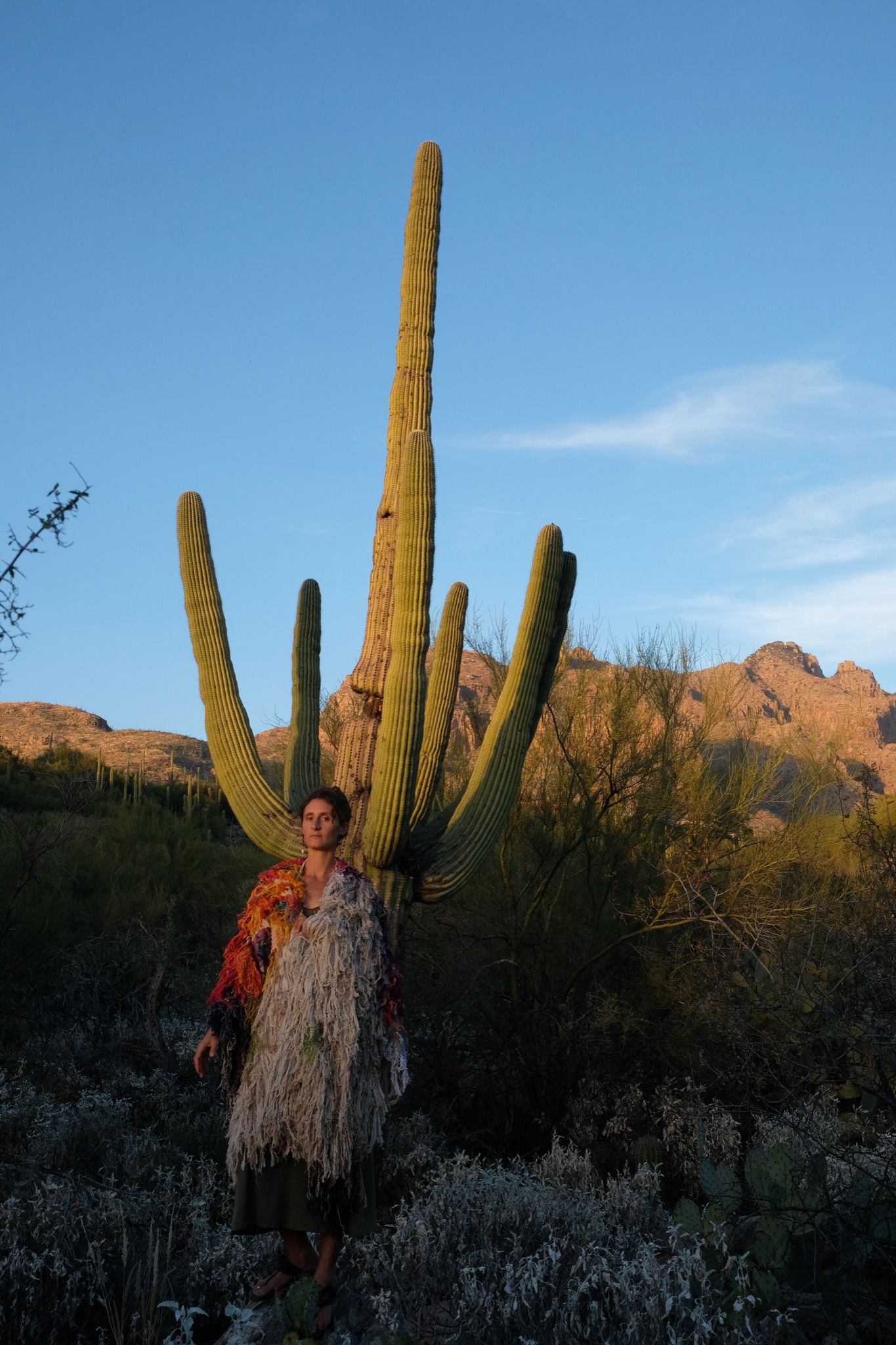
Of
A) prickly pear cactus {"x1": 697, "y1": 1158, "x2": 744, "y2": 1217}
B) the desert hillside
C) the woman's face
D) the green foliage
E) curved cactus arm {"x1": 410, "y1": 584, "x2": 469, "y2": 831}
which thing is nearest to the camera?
the green foliage

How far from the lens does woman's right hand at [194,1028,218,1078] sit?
151 inches

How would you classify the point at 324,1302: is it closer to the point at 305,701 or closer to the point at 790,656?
the point at 305,701

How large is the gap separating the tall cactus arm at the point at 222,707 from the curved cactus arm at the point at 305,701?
0.82 ft

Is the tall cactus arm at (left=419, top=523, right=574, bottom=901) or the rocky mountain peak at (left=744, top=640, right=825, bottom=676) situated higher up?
the rocky mountain peak at (left=744, top=640, right=825, bottom=676)

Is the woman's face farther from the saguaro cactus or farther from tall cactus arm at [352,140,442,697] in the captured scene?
tall cactus arm at [352,140,442,697]

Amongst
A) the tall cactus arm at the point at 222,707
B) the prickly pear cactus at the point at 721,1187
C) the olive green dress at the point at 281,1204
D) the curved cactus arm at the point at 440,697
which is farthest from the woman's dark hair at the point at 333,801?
the prickly pear cactus at the point at 721,1187

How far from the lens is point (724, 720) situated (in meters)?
11.4

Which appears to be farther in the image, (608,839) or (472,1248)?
(608,839)

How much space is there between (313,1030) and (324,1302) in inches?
35.8

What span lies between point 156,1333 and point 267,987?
3.82 feet

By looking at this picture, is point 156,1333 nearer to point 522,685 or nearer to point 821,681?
point 522,685

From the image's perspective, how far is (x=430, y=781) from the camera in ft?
19.7

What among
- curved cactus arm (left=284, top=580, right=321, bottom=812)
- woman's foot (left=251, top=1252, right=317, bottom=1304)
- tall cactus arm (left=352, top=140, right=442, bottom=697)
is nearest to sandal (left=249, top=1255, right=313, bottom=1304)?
woman's foot (left=251, top=1252, right=317, bottom=1304)

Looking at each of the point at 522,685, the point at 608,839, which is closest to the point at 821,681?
the point at 608,839
